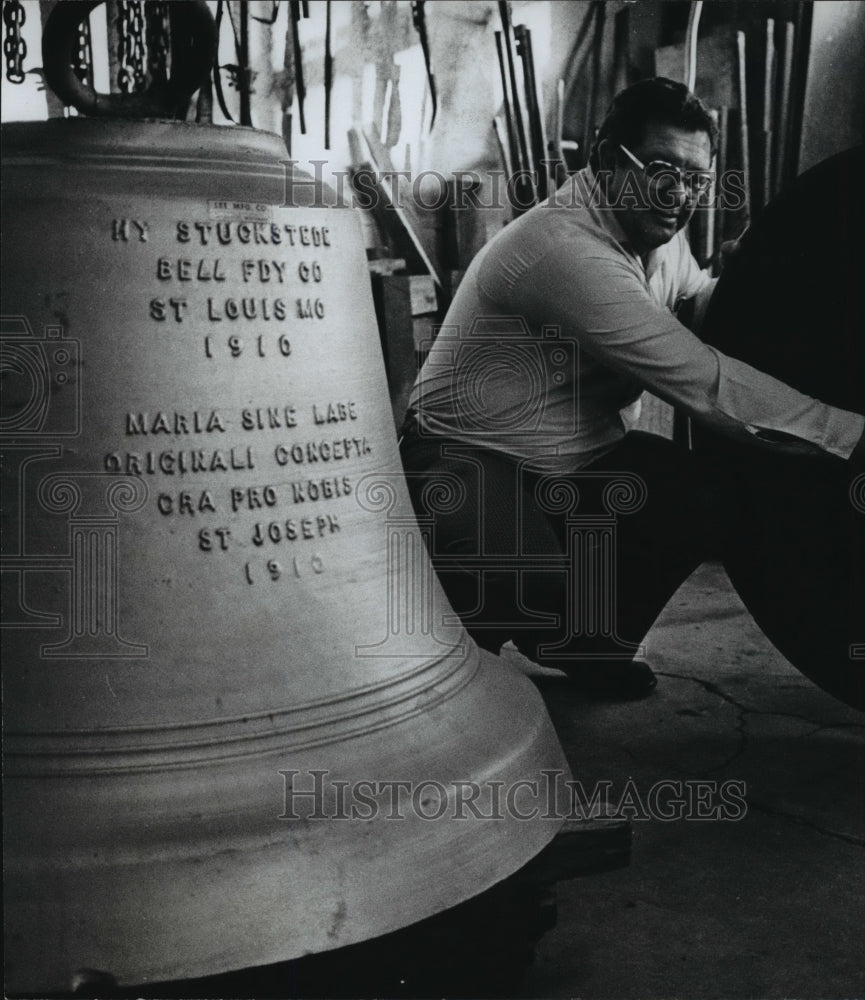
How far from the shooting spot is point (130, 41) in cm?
155

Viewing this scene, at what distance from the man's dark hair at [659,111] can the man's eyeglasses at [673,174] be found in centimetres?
4

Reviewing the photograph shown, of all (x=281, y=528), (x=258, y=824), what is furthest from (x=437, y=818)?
(x=281, y=528)

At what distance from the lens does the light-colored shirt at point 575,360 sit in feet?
5.80

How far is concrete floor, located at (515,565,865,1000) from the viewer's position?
1323 millimetres

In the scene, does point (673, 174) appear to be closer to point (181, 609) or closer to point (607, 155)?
point (607, 155)

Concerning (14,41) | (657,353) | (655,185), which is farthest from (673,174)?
(14,41)

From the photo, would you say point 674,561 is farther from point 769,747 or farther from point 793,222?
point 793,222

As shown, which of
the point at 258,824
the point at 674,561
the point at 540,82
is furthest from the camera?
the point at 540,82

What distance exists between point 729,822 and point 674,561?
1.91 ft

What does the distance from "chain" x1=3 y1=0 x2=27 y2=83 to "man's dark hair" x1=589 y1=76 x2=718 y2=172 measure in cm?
97

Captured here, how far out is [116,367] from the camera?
3.70 feet

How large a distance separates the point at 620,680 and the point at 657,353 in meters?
0.72

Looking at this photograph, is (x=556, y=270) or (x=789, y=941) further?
(x=556, y=270)

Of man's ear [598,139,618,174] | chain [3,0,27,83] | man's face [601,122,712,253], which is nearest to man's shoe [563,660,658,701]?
man's face [601,122,712,253]
